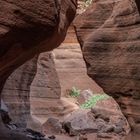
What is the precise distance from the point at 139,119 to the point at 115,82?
0.97 m

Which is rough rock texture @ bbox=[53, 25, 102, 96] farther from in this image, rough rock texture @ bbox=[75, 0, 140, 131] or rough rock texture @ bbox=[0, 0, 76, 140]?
rough rock texture @ bbox=[0, 0, 76, 140]

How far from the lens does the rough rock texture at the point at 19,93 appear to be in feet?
38.5

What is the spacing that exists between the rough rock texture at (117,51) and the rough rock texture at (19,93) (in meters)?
3.67

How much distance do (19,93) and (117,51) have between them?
4.81 metres

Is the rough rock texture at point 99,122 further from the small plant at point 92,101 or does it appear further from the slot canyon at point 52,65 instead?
the small plant at point 92,101

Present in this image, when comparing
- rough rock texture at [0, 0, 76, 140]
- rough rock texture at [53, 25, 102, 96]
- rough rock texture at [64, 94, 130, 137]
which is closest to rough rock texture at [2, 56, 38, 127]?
rough rock texture at [64, 94, 130, 137]

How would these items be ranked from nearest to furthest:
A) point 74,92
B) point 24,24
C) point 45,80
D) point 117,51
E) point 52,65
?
point 24,24, point 117,51, point 45,80, point 52,65, point 74,92

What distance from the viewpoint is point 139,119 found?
25.2 feet

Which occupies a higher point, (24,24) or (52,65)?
(24,24)

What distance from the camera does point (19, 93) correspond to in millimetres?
12133

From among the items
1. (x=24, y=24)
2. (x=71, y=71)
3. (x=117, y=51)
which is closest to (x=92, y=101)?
(x=71, y=71)

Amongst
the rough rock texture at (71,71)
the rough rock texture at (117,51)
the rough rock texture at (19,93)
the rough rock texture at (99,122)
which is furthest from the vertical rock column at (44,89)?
the rough rock texture at (117,51)

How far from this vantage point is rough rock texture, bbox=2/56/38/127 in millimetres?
11750

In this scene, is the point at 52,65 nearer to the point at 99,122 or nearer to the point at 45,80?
the point at 45,80
